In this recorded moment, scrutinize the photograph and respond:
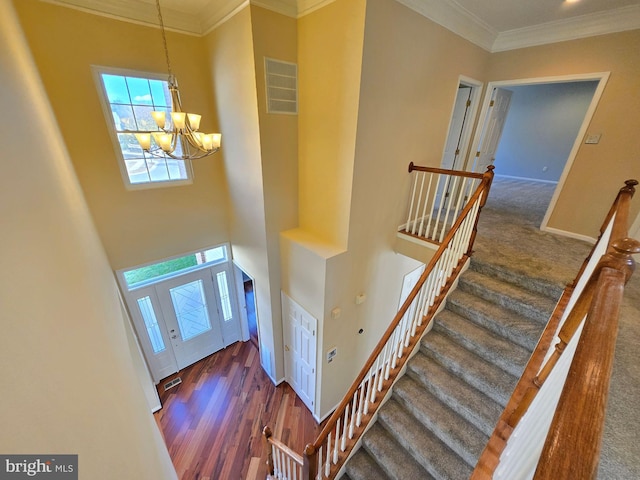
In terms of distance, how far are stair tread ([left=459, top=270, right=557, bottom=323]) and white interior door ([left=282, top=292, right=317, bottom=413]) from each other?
195cm

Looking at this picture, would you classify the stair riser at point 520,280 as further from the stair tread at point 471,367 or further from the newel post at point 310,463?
the newel post at point 310,463

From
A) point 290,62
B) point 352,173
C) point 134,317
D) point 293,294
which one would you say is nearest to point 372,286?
point 293,294

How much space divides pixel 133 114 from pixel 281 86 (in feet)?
6.79

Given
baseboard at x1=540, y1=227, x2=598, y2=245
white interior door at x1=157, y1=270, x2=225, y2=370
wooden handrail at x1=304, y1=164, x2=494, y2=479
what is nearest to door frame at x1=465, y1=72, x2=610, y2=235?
baseboard at x1=540, y1=227, x2=598, y2=245

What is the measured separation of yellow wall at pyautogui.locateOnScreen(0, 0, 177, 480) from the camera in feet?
2.05

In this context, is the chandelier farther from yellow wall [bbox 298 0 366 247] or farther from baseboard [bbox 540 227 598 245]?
baseboard [bbox 540 227 598 245]

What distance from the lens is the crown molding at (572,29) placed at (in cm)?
285

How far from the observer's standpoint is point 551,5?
2.86 meters

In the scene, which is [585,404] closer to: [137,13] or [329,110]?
[329,110]

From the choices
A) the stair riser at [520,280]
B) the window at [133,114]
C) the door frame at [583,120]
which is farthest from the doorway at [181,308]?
the door frame at [583,120]

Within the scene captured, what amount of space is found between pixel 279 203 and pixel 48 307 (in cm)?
263

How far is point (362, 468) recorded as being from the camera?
231cm

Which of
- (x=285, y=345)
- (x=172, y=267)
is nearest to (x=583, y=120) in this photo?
(x=285, y=345)

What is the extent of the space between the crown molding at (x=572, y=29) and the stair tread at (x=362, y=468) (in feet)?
18.0
